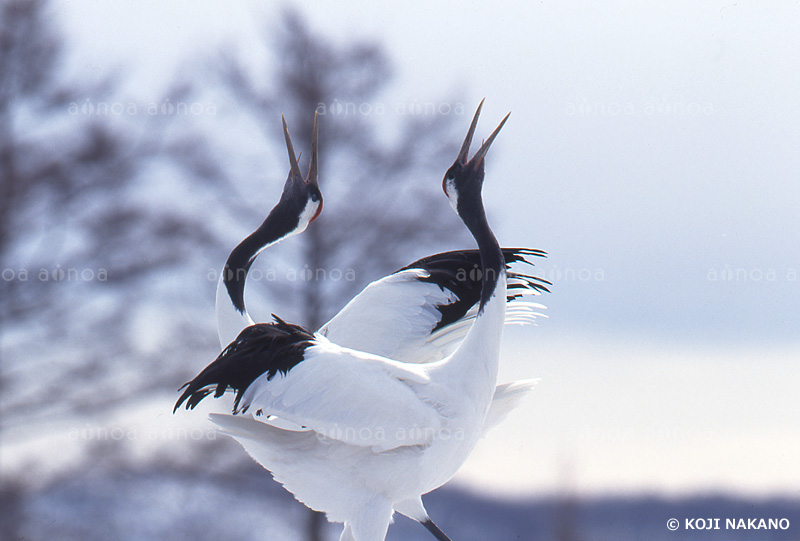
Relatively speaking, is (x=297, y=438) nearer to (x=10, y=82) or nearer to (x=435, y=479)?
(x=435, y=479)

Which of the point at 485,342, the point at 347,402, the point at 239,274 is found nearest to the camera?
the point at 347,402

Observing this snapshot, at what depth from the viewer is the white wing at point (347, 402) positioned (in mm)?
2807

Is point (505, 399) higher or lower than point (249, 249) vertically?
lower

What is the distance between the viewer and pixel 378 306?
3721 millimetres

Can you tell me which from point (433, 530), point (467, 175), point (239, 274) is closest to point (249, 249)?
point (239, 274)

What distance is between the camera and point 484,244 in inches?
126

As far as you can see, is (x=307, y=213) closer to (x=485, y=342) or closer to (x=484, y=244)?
(x=484, y=244)

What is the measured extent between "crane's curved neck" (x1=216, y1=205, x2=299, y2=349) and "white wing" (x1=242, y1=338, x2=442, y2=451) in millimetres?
713

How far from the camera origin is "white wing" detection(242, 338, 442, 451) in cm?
281

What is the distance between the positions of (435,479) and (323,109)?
15.8 feet

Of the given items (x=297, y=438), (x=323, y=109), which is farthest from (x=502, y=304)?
(x=323, y=109)

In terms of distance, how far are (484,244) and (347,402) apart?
2.87 feet

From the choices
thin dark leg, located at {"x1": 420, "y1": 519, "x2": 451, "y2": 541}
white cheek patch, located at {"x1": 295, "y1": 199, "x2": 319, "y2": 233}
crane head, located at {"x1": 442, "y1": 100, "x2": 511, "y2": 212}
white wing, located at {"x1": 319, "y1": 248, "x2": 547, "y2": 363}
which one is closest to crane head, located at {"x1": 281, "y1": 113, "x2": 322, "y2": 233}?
white cheek patch, located at {"x1": 295, "y1": 199, "x2": 319, "y2": 233}

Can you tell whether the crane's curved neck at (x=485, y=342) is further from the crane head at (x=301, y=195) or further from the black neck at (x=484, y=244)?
the crane head at (x=301, y=195)
